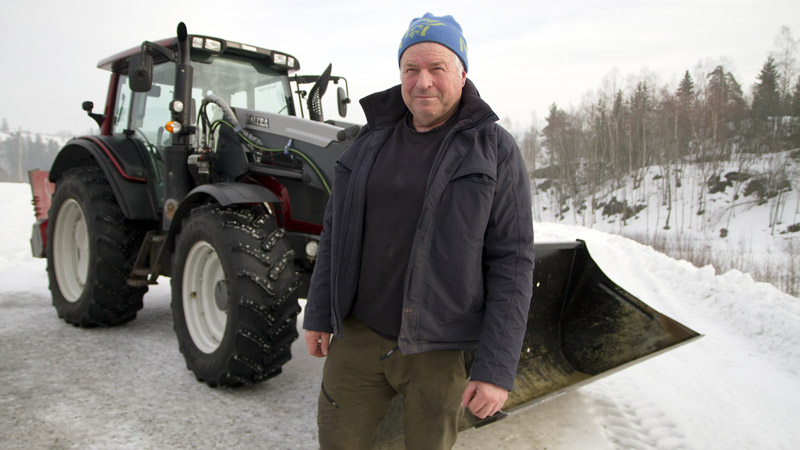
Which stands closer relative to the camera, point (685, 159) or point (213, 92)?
point (213, 92)

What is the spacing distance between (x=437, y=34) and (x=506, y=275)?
0.77m

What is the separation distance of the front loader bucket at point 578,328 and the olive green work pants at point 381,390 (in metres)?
1.44

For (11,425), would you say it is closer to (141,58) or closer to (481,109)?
(141,58)

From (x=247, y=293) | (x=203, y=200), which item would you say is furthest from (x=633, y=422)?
(x=203, y=200)

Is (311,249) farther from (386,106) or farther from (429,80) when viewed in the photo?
(429,80)

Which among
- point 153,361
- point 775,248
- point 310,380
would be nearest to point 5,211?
point 153,361

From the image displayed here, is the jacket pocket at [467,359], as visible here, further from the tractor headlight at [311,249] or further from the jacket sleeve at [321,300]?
the tractor headlight at [311,249]

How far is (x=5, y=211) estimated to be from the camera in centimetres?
1235

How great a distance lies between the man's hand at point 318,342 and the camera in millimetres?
1961

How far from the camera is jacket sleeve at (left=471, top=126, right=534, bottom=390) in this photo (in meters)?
1.60

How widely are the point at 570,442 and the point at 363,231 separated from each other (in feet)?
6.37

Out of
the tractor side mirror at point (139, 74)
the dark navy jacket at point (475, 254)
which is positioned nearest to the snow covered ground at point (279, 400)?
the dark navy jacket at point (475, 254)

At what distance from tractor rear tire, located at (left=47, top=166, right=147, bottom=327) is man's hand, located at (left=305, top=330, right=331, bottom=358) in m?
3.33

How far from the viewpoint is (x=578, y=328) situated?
350 centimetres
